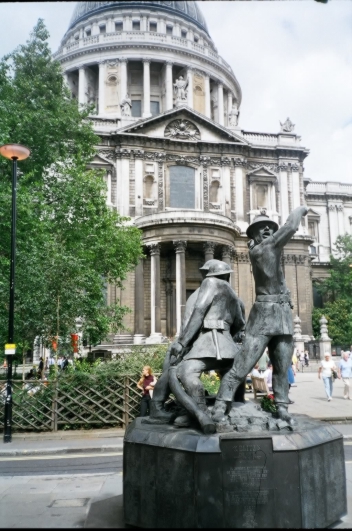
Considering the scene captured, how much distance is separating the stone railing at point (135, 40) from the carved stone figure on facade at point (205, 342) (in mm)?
57288

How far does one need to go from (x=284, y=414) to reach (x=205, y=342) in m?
1.15

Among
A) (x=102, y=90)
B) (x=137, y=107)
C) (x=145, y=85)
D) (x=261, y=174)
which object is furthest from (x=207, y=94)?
(x=261, y=174)

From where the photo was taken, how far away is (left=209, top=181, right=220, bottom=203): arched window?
137 ft

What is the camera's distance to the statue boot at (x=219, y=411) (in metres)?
5.15

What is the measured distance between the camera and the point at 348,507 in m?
5.60

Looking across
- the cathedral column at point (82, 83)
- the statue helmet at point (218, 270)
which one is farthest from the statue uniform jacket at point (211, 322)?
the cathedral column at point (82, 83)

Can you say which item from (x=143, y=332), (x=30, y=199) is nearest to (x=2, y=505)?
(x=30, y=199)

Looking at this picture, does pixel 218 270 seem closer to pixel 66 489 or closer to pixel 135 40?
pixel 66 489

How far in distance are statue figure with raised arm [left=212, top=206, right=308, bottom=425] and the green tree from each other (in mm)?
11157

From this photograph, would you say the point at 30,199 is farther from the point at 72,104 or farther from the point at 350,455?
the point at 350,455

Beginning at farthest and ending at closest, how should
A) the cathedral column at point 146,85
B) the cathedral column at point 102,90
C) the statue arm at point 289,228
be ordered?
the cathedral column at point 102,90, the cathedral column at point 146,85, the statue arm at point 289,228

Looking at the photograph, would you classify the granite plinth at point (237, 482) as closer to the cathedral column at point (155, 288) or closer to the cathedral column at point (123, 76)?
the cathedral column at point (155, 288)

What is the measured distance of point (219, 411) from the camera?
17.2 ft

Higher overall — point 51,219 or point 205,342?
point 51,219
